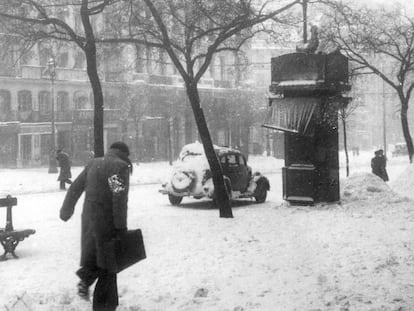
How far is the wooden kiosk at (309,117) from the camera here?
15078 mm

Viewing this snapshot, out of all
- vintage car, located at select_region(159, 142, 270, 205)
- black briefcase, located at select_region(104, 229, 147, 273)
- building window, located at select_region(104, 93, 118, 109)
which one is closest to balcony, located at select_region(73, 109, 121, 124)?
building window, located at select_region(104, 93, 118, 109)

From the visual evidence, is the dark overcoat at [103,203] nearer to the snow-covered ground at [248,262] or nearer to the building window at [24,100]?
the snow-covered ground at [248,262]

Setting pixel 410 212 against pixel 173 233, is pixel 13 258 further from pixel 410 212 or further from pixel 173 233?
pixel 410 212

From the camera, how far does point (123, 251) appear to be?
6371 mm

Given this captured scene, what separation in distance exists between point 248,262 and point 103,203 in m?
3.06

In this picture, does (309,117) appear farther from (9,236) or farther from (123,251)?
(123,251)

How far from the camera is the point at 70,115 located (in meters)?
45.8

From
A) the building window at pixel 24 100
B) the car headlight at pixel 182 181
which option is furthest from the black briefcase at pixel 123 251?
the building window at pixel 24 100

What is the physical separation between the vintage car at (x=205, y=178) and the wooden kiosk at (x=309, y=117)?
2.39 meters

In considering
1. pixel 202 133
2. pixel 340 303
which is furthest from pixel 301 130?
pixel 340 303

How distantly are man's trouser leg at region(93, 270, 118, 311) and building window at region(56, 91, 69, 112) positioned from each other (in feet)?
136

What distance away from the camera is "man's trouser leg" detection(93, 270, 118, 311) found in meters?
6.32

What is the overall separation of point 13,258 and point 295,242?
4.56 m

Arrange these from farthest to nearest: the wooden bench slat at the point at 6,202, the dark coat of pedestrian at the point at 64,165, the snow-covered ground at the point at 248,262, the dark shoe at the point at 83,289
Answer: the dark coat of pedestrian at the point at 64,165 < the wooden bench slat at the point at 6,202 < the snow-covered ground at the point at 248,262 < the dark shoe at the point at 83,289
